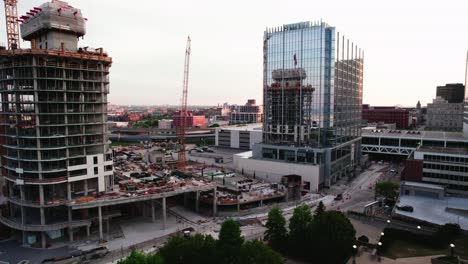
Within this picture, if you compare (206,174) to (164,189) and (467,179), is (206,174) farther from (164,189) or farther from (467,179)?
(467,179)

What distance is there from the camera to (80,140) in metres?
72.8

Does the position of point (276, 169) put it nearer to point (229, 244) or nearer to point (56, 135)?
point (229, 244)

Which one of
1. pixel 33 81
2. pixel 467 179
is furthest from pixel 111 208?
pixel 467 179

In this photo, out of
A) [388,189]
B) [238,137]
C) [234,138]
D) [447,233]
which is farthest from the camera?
[234,138]

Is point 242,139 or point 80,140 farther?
point 242,139

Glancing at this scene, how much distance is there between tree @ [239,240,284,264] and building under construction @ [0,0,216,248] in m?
34.1

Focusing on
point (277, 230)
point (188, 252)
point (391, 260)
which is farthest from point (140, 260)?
point (391, 260)

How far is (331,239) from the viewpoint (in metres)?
53.6

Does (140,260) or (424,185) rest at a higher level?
(140,260)

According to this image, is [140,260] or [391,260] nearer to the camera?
[140,260]

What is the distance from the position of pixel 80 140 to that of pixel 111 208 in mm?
17748

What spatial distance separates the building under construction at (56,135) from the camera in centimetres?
6731

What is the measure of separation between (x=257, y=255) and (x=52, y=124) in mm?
50727

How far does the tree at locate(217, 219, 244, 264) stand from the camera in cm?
4700
